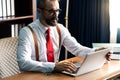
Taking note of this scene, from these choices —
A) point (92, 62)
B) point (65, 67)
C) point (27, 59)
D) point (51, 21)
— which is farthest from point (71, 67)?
point (51, 21)

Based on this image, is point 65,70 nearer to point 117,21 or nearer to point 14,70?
point 14,70

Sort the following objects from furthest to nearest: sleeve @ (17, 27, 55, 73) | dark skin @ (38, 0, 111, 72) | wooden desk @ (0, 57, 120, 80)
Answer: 1. dark skin @ (38, 0, 111, 72)
2. sleeve @ (17, 27, 55, 73)
3. wooden desk @ (0, 57, 120, 80)

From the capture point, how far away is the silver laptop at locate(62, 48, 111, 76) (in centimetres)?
202

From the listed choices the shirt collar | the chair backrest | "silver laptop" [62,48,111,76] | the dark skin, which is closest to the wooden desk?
"silver laptop" [62,48,111,76]

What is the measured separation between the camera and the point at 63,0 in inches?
149

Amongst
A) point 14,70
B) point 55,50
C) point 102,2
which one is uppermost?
point 102,2

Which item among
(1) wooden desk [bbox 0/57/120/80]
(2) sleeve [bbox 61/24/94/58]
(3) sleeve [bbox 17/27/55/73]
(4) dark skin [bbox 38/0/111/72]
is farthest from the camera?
(2) sleeve [bbox 61/24/94/58]

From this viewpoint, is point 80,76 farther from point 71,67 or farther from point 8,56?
point 8,56

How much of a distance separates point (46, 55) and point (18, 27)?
2.81 ft

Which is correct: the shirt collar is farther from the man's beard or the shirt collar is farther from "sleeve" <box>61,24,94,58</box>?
"sleeve" <box>61,24,94,58</box>

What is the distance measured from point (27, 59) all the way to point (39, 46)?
0.25 m

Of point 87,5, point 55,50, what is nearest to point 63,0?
point 87,5

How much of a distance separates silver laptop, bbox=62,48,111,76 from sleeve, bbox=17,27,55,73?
0.15 m

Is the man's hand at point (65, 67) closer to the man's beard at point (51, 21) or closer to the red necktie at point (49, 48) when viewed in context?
the red necktie at point (49, 48)
